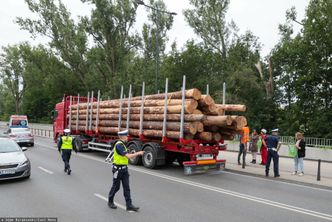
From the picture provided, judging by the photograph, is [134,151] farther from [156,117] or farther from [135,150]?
[156,117]

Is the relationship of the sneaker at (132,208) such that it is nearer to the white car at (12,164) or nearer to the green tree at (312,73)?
the white car at (12,164)

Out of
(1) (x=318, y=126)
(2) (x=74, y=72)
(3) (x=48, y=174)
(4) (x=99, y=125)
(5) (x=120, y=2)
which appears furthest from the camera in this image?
(2) (x=74, y=72)

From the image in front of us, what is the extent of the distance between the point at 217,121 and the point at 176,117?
149cm

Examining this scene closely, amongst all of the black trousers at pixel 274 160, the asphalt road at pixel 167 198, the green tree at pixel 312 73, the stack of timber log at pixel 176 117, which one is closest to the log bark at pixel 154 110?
the stack of timber log at pixel 176 117

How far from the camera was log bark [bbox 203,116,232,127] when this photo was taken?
445 inches

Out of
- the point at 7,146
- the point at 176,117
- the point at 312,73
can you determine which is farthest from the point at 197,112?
the point at 312,73

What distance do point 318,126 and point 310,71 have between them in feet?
13.9

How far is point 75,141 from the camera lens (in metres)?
18.9

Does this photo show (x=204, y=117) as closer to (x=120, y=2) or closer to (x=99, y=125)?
(x=99, y=125)

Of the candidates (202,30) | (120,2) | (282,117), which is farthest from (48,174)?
(202,30)

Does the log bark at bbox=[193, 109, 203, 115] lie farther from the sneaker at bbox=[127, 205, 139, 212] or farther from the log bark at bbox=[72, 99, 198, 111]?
the sneaker at bbox=[127, 205, 139, 212]

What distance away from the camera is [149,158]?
1296 cm

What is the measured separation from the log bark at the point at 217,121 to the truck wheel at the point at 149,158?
235 cm

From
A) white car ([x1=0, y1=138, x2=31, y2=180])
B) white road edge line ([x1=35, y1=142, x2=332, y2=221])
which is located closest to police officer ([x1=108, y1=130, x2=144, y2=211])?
white road edge line ([x1=35, y1=142, x2=332, y2=221])
